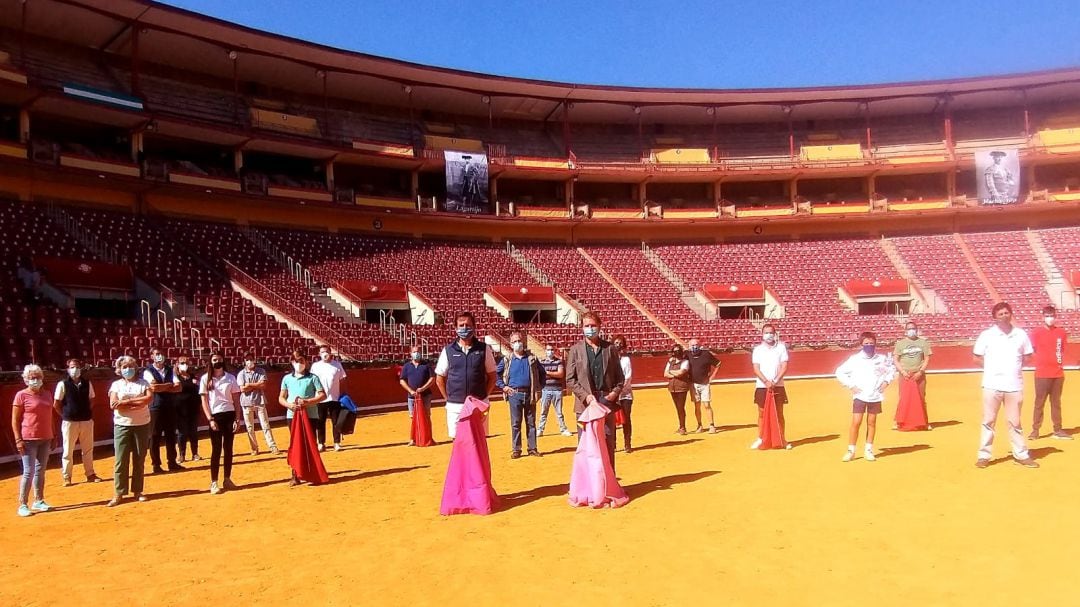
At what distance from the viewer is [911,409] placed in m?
12.8

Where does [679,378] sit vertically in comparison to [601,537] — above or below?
Answer: above

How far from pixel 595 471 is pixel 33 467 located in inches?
266

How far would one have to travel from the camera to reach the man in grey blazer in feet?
27.8

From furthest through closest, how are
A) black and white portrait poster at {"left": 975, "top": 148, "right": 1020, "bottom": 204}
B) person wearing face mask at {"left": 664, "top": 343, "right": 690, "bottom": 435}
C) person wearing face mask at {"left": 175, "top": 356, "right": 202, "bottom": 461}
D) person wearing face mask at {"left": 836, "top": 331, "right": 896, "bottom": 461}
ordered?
black and white portrait poster at {"left": 975, "top": 148, "right": 1020, "bottom": 204} < person wearing face mask at {"left": 664, "top": 343, "right": 690, "bottom": 435} < person wearing face mask at {"left": 175, "top": 356, "right": 202, "bottom": 461} < person wearing face mask at {"left": 836, "top": 331, "right": 896, "bottom": 461}

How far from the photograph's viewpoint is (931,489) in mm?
8164

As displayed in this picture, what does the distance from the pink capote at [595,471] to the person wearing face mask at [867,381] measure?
3.68 metres

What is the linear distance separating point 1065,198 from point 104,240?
149 ft

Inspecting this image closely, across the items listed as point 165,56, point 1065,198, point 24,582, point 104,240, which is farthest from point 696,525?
point 1065,198

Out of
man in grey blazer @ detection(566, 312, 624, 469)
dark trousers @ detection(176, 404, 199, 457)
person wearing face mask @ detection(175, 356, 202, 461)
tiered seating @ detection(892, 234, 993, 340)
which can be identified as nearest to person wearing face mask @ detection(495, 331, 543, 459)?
man in grey blazer @ detection(566, 312, 624, 469)

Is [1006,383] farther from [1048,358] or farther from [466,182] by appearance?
[466,182]

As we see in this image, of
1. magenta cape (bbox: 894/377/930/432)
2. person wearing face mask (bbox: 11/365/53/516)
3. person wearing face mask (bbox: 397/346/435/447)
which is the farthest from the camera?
person wearing face mask (bbox: 397/346/435/447)

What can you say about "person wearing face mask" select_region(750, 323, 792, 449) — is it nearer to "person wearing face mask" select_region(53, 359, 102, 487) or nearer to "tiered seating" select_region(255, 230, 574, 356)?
"person wearing face mask" select_region(53, 359, 102, 487)

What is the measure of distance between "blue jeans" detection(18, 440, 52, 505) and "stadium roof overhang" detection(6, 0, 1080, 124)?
24.5 meters

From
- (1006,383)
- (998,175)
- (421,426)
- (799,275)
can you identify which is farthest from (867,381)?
(998,175)
